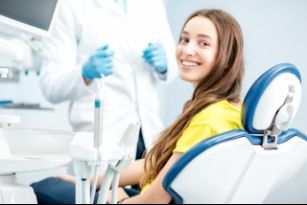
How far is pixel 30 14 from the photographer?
3.84 ft

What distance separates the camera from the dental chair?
2.56ft

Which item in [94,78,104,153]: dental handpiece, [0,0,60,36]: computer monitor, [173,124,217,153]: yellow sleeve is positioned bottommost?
[173,124,217,153]: yellow sleeve

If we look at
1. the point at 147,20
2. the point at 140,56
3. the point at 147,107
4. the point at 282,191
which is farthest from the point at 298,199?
the point at 147,20

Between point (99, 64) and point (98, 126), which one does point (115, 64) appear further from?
point (98, 126)

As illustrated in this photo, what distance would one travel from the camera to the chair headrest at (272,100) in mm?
792

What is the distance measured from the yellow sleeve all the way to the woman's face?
27 cm

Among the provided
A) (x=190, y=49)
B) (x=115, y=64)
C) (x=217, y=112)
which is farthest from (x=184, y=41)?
(x=115, y=64)

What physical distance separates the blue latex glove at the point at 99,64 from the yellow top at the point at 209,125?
25.8 inches

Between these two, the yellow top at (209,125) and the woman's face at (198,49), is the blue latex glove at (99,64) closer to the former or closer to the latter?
the woman's face at (198,49)

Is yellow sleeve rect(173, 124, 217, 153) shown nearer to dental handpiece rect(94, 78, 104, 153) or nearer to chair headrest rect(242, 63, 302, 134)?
chair headrest rect(242, 63, 302, 134)

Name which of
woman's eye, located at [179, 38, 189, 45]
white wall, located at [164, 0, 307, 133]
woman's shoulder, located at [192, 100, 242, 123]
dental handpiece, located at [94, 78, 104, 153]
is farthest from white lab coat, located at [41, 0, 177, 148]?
dental handpiece, located at [94, 78, 104, 153]

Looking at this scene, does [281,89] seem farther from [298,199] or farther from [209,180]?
[298,199]

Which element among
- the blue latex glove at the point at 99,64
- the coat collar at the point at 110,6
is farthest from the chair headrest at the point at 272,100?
the coat collar at the point at 110,6

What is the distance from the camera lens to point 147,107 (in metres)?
1.78
